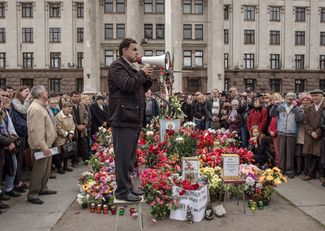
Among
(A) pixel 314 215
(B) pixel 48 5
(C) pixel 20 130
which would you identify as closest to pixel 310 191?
(A) pixel 314 215

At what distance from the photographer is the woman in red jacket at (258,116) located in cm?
1168

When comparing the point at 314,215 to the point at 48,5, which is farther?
the point at 48,5

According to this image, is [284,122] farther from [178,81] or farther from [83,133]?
[178,81]

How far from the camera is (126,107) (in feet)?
15.6

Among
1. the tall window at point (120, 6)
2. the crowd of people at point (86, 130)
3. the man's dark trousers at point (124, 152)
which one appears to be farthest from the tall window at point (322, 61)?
the man's dark trousers at point (124, 152)

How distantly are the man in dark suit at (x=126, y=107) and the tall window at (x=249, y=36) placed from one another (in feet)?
148

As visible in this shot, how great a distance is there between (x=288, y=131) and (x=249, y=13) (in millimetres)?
41286

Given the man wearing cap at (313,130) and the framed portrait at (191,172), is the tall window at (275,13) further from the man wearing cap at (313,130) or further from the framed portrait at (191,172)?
the framed portrait at (191,172)

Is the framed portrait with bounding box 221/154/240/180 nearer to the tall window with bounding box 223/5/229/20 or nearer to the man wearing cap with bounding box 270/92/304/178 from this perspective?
the man wearing cap with bounding box 270/92/304/178

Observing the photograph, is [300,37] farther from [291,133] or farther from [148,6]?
[291,133]

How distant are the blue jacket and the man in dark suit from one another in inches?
250

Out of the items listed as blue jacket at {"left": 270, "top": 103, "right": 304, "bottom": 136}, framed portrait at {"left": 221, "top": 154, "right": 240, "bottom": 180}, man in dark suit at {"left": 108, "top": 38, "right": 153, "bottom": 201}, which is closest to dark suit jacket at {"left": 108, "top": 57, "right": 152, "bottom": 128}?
man in dark suit at {"left": 108, "top": 38, "right": 153, "bottom": 201}

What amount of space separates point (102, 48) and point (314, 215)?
42.4m

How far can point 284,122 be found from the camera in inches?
407
